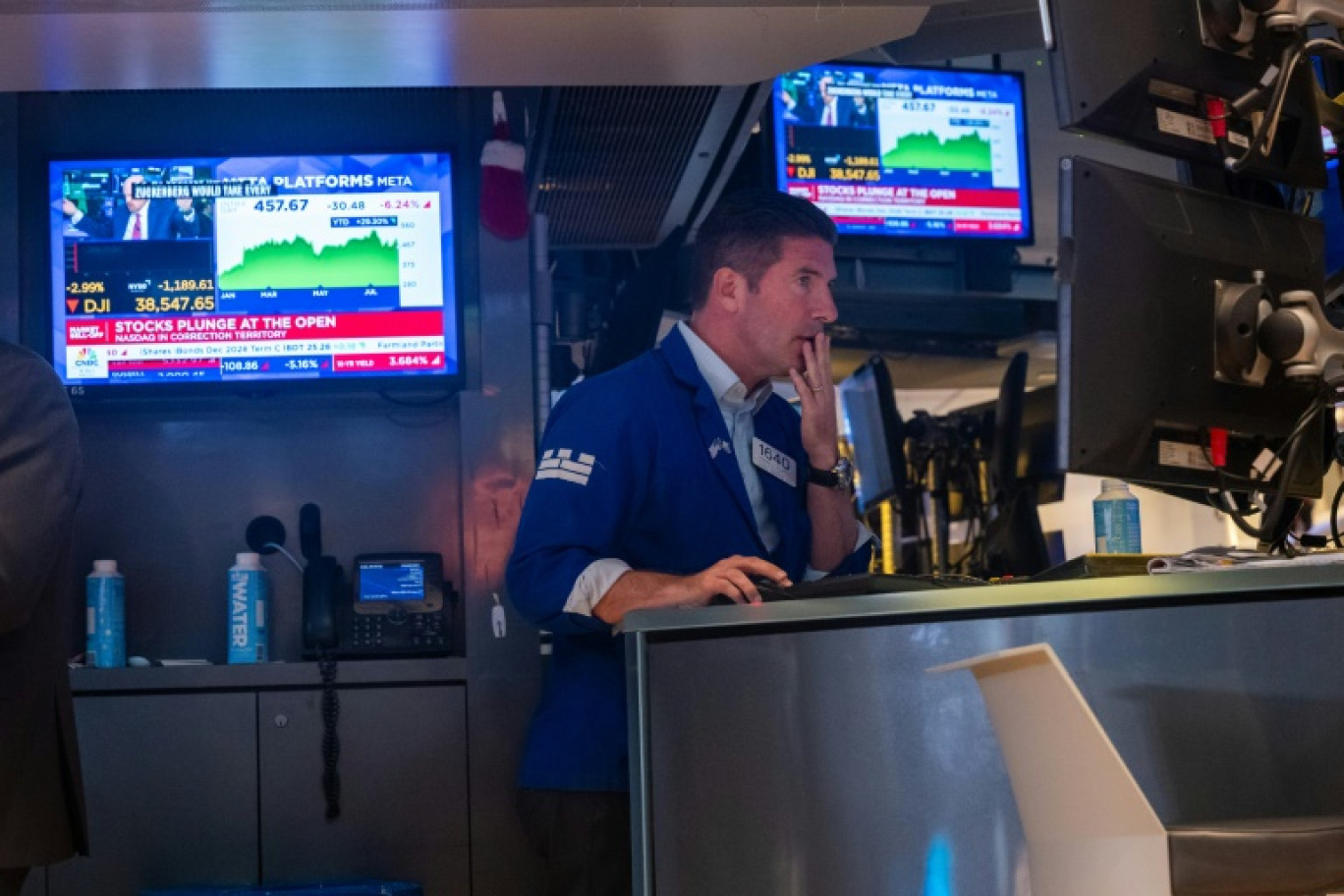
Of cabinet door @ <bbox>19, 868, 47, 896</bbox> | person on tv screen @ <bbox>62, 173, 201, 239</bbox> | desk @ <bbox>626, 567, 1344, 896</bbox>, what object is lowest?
cabinet door @ <bbox>19, 868, 47, 896</bbox>

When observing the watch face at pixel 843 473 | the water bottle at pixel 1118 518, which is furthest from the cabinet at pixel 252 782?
the water bottle at pixel 1118 518

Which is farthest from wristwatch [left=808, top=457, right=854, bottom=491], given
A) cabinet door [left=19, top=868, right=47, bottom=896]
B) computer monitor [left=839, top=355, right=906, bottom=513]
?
computer monitor [left=839, top=355, right=906, bottom=513]

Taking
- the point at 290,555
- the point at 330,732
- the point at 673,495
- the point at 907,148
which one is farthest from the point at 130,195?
the point at 907,148

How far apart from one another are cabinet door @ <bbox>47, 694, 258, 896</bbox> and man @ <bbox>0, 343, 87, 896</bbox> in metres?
0.80

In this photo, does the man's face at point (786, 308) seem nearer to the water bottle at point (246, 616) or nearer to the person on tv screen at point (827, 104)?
the water bottle at point (246, 616)

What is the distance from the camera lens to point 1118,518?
3.74m

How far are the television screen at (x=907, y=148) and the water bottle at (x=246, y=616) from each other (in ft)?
9.04

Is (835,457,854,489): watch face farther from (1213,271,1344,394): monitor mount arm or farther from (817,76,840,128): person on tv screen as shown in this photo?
(817,76,840,128): person on tv screen

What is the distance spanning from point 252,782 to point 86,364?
1084 mm

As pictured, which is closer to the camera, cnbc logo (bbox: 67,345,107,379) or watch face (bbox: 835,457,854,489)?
watch face (bbox: 835,457,854,489)

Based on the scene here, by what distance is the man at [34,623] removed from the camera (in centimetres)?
262

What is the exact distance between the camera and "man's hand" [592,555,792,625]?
2.17 meters

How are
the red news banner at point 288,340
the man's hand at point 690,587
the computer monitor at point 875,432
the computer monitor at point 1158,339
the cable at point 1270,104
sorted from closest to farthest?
the computer monitor at point 1158,339 → the man's hand at point 690,587 → the cable at point 1270,104 → the red news banner at point 288,340 → the computer monitor at point 875,432

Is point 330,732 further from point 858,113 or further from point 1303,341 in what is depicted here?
point 858,113
